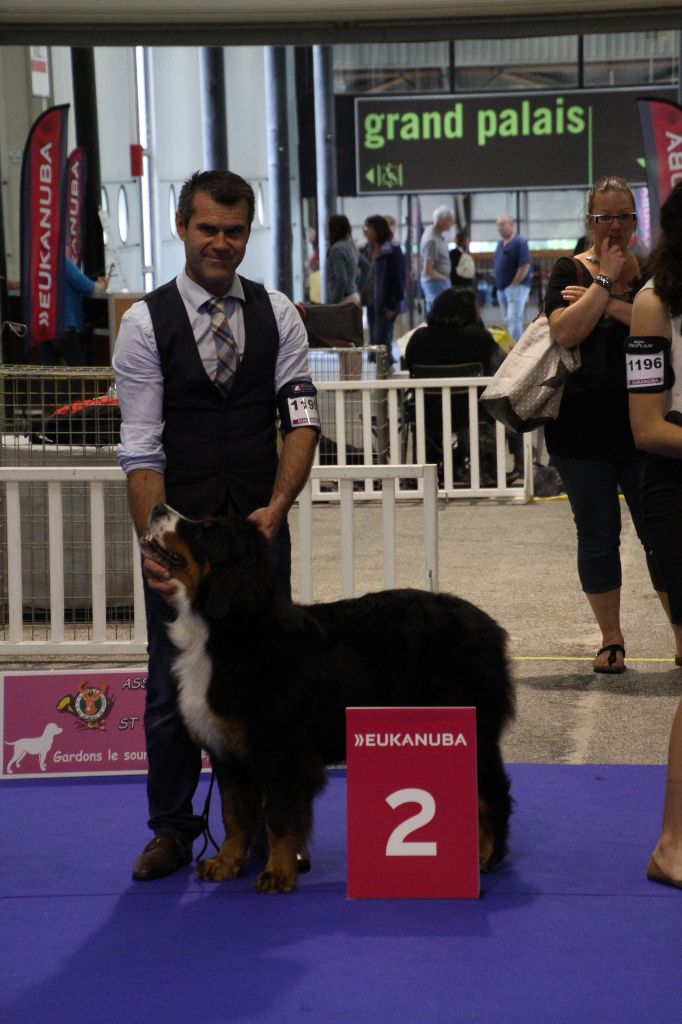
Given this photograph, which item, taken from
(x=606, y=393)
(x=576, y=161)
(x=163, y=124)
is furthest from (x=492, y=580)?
(x=163, y=124)

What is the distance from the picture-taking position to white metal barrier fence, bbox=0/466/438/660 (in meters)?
5.43

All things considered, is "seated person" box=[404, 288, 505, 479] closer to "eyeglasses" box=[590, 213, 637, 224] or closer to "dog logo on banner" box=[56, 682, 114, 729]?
"eyeglasses" box=[590, 213, 637, 224]

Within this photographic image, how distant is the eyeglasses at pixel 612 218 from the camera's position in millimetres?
4918

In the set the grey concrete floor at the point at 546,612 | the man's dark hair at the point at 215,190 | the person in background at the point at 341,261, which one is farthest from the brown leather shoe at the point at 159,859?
the person in background at the point at 341,261

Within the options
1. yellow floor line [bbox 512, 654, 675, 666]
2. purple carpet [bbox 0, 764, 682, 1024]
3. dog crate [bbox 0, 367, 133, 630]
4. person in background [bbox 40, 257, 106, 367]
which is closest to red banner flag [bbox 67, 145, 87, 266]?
person in background [bbox 40, 257, 106, 367]

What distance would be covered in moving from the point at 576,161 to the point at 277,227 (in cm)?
549

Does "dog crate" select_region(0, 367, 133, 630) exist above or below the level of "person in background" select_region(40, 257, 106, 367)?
below

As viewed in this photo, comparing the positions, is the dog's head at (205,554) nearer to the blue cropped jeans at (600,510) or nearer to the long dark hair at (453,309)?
the blue cropped jeans at (600,510)

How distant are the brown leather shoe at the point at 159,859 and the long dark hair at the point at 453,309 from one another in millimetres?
6629

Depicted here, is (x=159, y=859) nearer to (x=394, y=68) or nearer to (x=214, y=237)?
(x=214, y=237)

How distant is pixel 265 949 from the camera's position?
3.09 m

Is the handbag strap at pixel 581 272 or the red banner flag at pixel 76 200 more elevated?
the red banner flag at pixel 76 200

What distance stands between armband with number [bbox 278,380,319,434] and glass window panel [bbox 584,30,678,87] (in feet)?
54.4

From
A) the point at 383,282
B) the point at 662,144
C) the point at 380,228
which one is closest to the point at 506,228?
the point at 383,282
